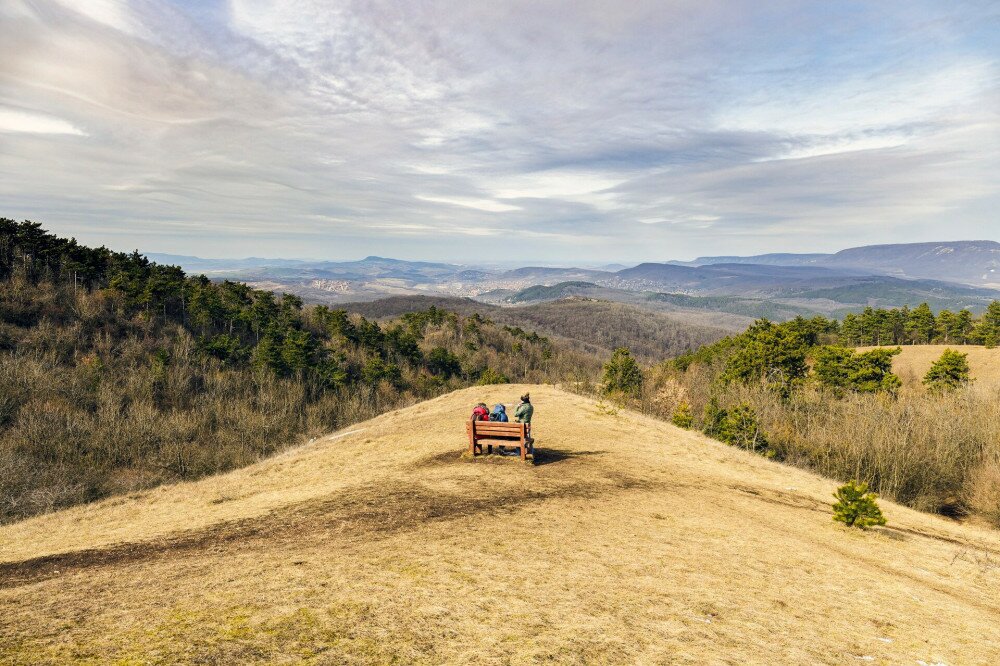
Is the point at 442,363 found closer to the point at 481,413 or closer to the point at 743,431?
the point at 743,431

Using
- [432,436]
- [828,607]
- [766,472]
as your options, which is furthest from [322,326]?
[828,607]

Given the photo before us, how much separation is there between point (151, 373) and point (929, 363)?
12795 cm

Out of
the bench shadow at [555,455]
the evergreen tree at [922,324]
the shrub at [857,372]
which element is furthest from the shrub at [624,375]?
the evergreen tree at [922,324]

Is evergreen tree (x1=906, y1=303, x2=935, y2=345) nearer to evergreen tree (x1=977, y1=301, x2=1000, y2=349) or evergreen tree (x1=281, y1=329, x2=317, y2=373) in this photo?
evergreen tree (x1=977, y1=301, x2=1000, y2=349)

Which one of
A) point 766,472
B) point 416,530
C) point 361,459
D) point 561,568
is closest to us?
point 561,568

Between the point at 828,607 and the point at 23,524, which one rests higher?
the point at 828,607

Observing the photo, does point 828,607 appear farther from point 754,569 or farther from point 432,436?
point 432,436

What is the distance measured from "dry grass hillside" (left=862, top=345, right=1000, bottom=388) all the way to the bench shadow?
71934mm

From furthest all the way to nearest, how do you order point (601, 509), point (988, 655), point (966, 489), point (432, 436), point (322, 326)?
1. point (322, 326)
2. point (966, 489)
3. point (432, 436)
4. point (601, 509)
5. point (988, 655)

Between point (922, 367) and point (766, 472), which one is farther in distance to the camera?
point (922, 367)

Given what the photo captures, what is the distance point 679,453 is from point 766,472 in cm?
380

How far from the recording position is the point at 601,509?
13.4 meters

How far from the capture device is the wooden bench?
58.8 ft

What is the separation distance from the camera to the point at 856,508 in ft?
47.2
